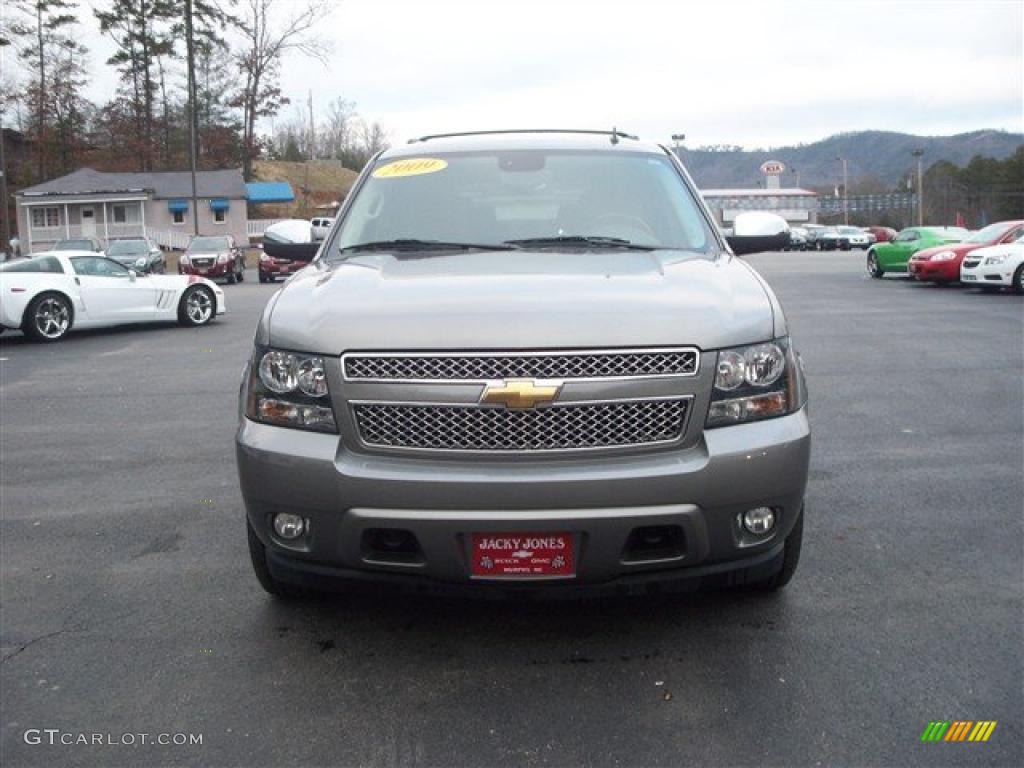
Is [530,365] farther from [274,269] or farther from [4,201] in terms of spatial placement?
[4,201]

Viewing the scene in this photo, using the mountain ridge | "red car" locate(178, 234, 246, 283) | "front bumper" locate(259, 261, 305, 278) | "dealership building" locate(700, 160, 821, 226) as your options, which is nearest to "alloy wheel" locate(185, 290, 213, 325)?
"front bumper" locate(259, 261, 305, 278)

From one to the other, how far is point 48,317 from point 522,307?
13.2 metres

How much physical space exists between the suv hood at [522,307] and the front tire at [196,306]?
13.3m

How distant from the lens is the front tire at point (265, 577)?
3.67 m

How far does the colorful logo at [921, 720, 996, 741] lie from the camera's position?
2.91 metres

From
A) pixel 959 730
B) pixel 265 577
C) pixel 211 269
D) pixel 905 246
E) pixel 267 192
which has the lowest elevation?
pixel 959 730

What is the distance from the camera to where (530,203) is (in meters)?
4.54

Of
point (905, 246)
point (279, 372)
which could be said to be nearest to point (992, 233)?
point (905, 246)

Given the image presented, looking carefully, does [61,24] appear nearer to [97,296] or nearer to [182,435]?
[97,296]

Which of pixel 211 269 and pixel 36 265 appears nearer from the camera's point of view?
pixel 36 265

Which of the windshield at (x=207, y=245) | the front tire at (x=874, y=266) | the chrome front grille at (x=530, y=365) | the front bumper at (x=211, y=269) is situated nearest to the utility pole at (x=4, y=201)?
the windshield at (x=207, y=245)

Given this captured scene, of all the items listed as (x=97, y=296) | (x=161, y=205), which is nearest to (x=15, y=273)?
(x=97, y=296)

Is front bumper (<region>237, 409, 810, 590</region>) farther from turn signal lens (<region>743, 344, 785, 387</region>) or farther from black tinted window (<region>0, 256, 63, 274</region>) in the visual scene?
black tinted window (<region>0, 256, 63, 274</region>)

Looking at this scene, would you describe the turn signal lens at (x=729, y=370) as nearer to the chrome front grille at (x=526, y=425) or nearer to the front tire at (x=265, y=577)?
the chrome front grille at (x=526, y=425)
